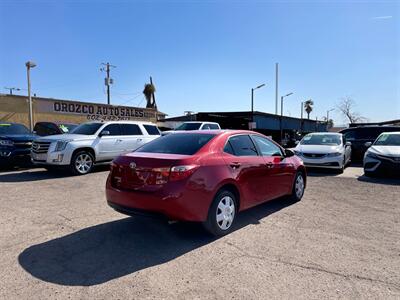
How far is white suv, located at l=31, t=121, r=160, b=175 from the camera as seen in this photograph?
32.0 feet

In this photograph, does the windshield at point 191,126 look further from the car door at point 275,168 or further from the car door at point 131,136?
the car door at point 275,168

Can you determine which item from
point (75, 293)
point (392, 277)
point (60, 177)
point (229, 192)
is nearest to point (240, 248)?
point (229, 192)

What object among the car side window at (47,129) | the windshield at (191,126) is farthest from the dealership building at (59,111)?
the windshield at (191,126)

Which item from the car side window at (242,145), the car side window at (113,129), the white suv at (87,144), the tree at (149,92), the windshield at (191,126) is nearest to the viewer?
the car side window at (242,145)

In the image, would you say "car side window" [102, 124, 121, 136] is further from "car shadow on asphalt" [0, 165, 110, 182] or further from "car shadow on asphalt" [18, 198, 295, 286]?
"car shadow on asphalt" [18, 198, 295, 286]

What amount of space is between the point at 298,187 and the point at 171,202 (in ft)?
12.4

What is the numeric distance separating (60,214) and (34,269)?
2.24 metres

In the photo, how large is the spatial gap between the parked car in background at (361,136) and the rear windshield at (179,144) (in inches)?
489

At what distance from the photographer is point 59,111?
1035 inches

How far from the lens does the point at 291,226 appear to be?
16.9ft

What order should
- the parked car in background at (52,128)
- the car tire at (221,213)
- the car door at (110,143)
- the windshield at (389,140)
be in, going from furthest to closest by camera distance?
the parked car in background at (52,128) → the windshield at (389,140) → the car door at (110,143) → the car tire at (221,213)

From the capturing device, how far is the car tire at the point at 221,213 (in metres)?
4.37

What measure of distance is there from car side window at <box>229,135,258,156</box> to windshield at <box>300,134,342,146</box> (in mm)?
7731

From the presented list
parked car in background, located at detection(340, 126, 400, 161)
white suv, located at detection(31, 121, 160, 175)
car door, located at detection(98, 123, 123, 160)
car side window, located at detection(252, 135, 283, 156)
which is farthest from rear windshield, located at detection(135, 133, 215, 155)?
parked car in background, located at detection(340, 126, 400, 161)
